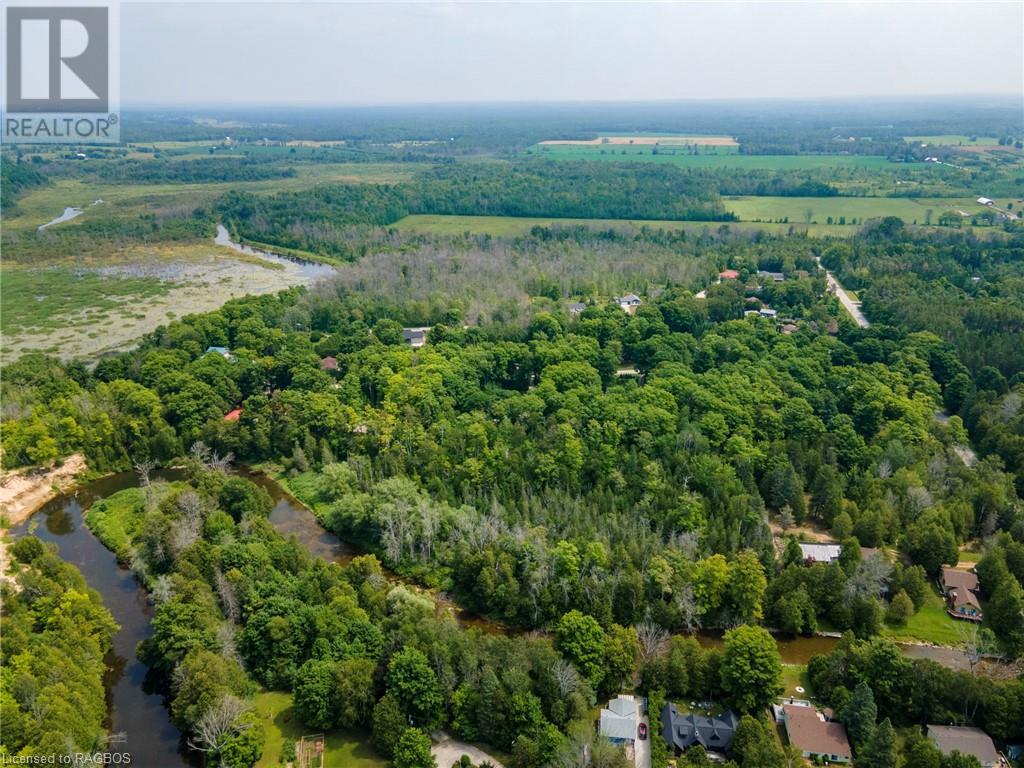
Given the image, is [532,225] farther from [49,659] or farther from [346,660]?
[49,659]

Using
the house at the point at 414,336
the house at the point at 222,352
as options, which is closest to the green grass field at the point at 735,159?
the house at the point at 414,336

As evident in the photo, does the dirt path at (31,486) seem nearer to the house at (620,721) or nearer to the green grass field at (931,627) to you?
the house at (620,721)

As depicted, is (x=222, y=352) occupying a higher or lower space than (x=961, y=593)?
higher

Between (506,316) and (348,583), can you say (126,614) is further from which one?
(506,316)

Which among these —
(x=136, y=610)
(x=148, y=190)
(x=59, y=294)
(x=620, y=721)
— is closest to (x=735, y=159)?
(x=148, y=190)

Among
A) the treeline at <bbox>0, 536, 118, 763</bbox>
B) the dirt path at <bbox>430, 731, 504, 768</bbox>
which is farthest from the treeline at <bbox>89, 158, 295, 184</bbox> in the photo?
the dirt path at <bbox>430, 731, 504, 768</bbox>

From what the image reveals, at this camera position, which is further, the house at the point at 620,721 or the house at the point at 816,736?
the house at the point at 620,721

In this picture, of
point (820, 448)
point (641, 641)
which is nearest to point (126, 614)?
point (641, 641)

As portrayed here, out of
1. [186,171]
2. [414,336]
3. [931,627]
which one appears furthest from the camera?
[186,171]
